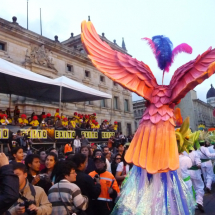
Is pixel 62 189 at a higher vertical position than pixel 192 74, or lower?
lower

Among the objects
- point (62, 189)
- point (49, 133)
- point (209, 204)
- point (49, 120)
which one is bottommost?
point (209, 204)

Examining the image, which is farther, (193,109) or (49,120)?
(193,109)

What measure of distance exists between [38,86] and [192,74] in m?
11.2

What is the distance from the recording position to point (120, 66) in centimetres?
340

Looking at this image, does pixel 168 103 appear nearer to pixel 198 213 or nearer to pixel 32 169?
pixel 32 169

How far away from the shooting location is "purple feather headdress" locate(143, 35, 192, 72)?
3492 mm

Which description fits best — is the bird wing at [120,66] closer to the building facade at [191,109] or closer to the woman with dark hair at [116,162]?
the woman with dark hair at [116,162]

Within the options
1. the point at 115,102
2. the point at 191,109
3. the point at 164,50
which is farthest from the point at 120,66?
the point at 191,109

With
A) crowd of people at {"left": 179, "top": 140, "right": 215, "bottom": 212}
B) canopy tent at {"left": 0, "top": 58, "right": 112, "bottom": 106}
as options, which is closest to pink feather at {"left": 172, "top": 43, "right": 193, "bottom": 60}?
crowd of people at {"left": 179, "top": 140, "right": 215, "bottom": 212}

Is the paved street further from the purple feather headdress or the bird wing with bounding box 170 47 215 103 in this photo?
the purple feather headdress

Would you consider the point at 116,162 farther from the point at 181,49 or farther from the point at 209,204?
the point at 181,49

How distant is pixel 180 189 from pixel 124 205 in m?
0.75

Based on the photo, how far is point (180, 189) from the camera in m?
2.89

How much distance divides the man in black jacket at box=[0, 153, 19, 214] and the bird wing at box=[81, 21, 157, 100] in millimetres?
1976
